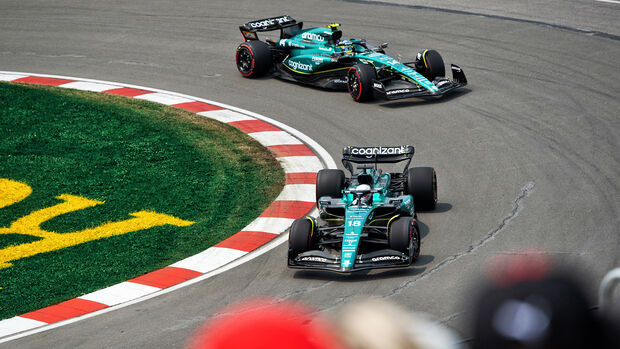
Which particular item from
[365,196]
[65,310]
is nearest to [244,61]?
[365,196]

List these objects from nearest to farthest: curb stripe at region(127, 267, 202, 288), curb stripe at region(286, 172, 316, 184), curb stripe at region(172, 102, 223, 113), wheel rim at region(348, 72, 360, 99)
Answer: curb stripe at region(127, 267, 202, 288), curb stripe at region(286, 172, 316, 184), wheel rim at region(348, 72, 360, 99), curb stripe at region(172, 102, 223, 113)

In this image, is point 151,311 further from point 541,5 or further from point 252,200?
point 541,5

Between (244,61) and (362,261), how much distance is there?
993cm

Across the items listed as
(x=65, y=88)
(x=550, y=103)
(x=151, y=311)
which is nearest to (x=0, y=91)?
(x=65, y=88)

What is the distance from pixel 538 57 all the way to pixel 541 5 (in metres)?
4.83

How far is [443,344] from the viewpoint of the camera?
70.4 inches

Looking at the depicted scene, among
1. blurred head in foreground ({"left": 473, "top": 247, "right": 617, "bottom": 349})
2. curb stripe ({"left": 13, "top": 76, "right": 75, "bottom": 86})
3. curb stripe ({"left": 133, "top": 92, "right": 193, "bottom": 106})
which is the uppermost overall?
blurred head in foreground ({"left": 473, "top": 247, "right": 617, "bottom": 349})

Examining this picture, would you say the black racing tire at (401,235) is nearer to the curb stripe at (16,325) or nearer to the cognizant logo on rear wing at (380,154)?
the cognizant logo on rear wing at (380,154)

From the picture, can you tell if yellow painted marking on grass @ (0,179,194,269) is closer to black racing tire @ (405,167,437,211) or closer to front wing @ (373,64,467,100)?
black racing tire @ (405,167,437,211)

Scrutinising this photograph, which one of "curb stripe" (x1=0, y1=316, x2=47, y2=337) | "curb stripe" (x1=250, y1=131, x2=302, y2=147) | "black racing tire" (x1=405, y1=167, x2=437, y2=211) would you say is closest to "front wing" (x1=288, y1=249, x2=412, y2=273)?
"black racing tire" (x1=405, y1=167, x2=437, y2=211)

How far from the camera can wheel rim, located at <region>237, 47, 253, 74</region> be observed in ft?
56.7

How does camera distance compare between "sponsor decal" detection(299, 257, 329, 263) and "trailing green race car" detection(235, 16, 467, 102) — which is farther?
"trailing green race car" detection(235, 16, 467, 102)

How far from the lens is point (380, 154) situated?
10.5 meters

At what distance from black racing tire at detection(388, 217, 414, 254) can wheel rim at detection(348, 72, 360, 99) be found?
692cm
